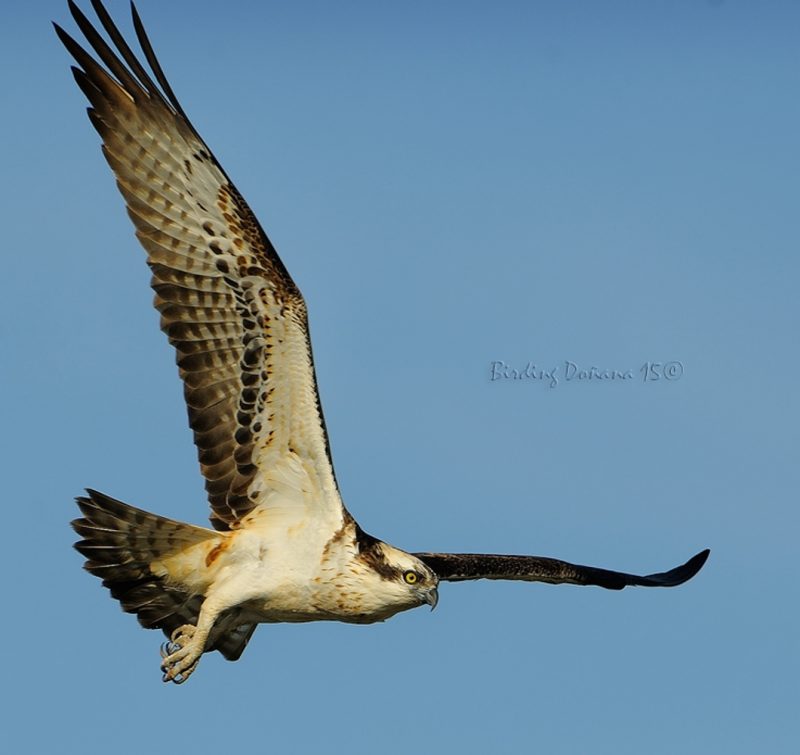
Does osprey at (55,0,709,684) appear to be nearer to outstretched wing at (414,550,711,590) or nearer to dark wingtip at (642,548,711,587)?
outstretched wing at (414,550,711,590)

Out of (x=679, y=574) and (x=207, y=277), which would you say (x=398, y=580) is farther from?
(x=679, y=574)

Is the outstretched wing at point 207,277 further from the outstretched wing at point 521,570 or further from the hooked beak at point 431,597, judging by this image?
the outstretched wing at point 521,570

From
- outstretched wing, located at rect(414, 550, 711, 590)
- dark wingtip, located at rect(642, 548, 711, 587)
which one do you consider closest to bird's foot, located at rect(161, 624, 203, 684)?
outstretched wing, located at rect(414, 550, 711, 590)

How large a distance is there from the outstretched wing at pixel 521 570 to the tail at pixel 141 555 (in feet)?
5.73

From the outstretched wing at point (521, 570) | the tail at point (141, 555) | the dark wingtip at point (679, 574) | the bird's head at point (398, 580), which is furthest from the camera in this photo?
the dark wingtip at point (679, 574)

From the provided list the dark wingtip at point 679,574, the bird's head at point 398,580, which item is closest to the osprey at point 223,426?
the bird's head at point 398,580

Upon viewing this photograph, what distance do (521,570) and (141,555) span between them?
3185 millimetres

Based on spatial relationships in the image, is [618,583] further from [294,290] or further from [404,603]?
[294,290]

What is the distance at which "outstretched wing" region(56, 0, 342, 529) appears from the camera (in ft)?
41.7

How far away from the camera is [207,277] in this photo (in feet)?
42.1

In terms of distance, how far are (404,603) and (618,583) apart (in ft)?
10.7

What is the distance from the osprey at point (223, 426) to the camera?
496 inches

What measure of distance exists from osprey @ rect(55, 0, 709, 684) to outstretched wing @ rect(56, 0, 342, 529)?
0.01 metres

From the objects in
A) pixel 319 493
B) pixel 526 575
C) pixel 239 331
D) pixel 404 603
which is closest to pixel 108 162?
pixel 239 331
